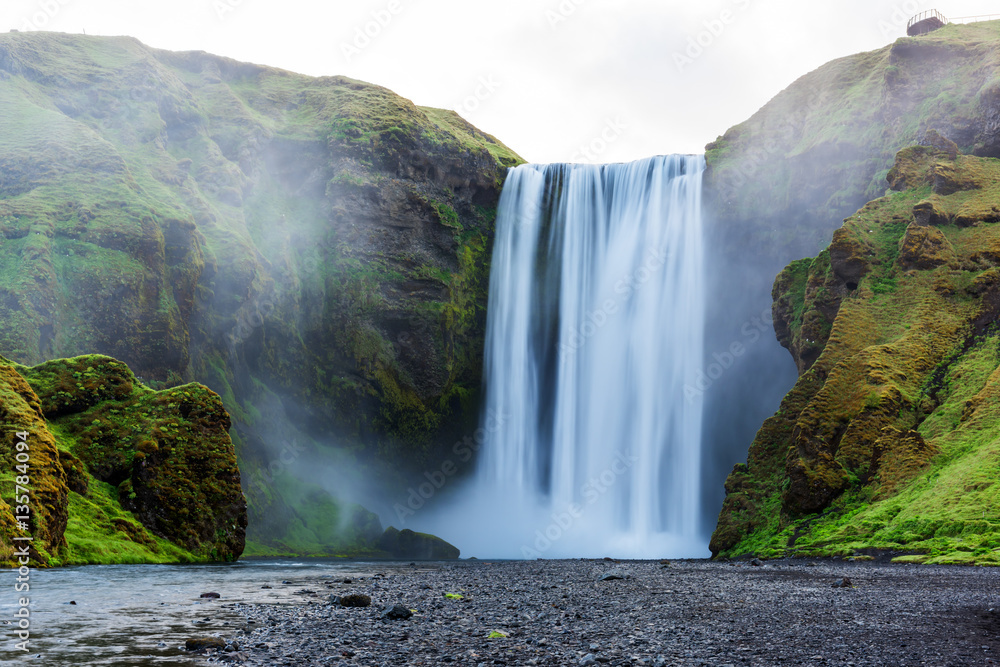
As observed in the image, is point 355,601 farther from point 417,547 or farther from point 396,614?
point 417,547

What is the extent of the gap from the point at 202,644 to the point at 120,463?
80.7ft

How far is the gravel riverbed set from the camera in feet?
26.5

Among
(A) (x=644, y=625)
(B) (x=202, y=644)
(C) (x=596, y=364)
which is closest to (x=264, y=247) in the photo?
(C) (x=596, y=364)

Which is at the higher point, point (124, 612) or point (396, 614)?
point (396, 614)

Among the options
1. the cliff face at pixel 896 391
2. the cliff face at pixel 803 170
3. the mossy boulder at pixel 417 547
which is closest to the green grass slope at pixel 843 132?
the cliff face at pixel 803 170

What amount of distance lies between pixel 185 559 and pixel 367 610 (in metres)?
19.7

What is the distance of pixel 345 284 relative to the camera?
5697 cm

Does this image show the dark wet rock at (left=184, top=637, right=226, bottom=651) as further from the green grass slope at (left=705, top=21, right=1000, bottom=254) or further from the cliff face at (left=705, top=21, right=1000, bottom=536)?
the green grass slope at (left=705, top=21, right=1000, bottom=254)

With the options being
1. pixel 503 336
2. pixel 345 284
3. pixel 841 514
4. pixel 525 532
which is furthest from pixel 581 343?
pixel 841 514

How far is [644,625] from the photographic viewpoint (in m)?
10.6

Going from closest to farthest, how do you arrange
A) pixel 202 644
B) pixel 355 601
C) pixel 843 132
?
pixel 202 644 < pixel 355 601 < pixel 843 132

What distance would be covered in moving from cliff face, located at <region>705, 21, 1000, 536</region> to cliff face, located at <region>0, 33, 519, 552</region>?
2080cm

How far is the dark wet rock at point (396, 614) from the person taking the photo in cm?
1131

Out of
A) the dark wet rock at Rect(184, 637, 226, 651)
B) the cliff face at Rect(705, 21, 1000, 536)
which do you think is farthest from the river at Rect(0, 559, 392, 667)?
the cliff face at Rect(705, 21, 1000, 536)
